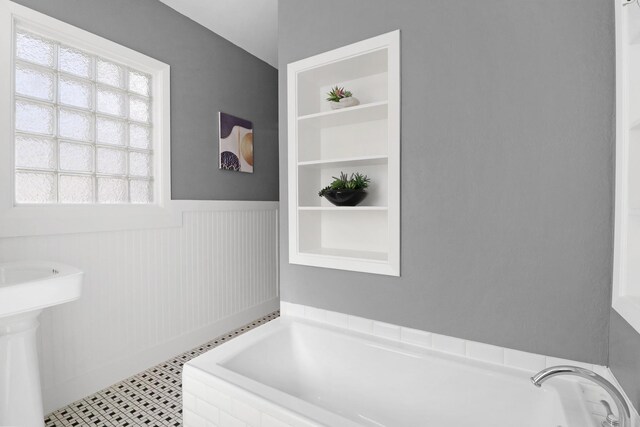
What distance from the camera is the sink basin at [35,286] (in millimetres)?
1185

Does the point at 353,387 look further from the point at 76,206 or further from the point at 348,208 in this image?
the point at 76,206

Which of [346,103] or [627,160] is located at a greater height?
[346,103]

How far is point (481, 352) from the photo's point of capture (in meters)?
1.32

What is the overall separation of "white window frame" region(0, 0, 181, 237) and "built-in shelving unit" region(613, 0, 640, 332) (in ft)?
8.34

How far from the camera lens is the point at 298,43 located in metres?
1.80

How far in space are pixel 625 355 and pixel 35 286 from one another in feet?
6.74

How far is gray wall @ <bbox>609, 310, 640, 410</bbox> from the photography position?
0.87 metres

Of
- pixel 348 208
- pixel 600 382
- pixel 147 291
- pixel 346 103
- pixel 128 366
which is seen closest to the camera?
pixel 600 382

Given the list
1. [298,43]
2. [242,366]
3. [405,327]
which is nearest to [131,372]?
[242,366]

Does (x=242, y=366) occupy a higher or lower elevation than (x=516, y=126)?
lower

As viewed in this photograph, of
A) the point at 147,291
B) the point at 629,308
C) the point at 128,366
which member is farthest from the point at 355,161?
the point at 128,366

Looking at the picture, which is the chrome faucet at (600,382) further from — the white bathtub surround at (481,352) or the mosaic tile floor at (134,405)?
the mosaic tile floor at (134,405)

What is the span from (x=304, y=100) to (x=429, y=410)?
168 cm

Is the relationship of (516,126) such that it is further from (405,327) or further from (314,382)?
(314,382)
